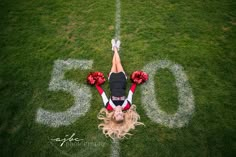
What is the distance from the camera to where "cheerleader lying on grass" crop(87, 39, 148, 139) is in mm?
5918

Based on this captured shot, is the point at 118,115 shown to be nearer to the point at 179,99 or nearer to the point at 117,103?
the point at 117,103

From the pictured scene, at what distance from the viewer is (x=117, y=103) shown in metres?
6.24

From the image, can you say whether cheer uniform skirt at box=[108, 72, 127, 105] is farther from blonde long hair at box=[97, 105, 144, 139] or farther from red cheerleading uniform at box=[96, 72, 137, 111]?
blonde long hair at box=[97, 105, 144, 139]

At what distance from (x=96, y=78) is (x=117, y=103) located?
3.37 feet

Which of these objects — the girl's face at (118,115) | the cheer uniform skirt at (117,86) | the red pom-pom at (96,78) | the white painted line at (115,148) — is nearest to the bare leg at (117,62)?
the cheer uniform skirt at (117,86)

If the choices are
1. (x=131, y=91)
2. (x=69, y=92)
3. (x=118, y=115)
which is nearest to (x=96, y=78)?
(x=69, y=92)

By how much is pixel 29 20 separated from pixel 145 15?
385 cm

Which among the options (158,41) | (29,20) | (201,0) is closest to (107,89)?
(158,41)

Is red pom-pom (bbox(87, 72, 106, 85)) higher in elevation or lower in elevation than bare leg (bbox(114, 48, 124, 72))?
lower

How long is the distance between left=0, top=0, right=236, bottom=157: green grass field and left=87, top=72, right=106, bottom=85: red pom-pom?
221mm

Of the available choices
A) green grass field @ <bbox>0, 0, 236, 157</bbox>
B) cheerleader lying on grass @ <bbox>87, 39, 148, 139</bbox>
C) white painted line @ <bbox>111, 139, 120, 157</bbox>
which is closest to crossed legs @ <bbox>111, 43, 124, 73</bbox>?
cheerleader lying on grass @ <bbox>87, 39, 148, 139</bbox>

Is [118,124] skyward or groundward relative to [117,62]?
groundward

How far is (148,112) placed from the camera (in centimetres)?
639

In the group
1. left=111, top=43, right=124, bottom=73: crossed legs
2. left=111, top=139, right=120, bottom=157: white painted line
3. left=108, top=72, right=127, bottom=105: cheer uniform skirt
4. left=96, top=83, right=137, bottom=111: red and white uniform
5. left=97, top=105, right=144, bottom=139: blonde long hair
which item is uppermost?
left=111, top=43, right=124, bottom=73: crossed legs
